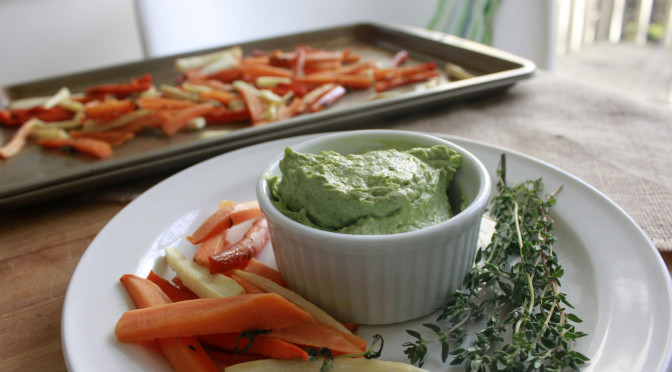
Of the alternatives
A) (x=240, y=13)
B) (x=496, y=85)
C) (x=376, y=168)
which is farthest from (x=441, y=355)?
(x=240, y=13)

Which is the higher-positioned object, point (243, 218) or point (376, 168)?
point (376, 168)

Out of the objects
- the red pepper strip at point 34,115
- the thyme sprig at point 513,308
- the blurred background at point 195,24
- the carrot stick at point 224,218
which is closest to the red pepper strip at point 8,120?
the red pepper strip at point 34,115

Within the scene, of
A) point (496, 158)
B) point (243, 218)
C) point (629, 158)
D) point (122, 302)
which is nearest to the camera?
point (122, 302)

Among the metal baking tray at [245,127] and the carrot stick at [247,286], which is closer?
the carrot stick at [247,286]

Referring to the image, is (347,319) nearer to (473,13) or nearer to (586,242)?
(586,242)

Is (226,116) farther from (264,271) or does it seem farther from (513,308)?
(513,308)

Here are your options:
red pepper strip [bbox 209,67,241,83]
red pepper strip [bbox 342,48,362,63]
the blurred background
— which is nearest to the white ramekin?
red pepper strip [bbox 209,67,241,83]

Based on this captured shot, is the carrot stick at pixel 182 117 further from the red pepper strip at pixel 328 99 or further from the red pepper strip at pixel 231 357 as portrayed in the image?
the red pepper strip at pixel 231 357

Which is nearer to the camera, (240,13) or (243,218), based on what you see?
(243,218)
